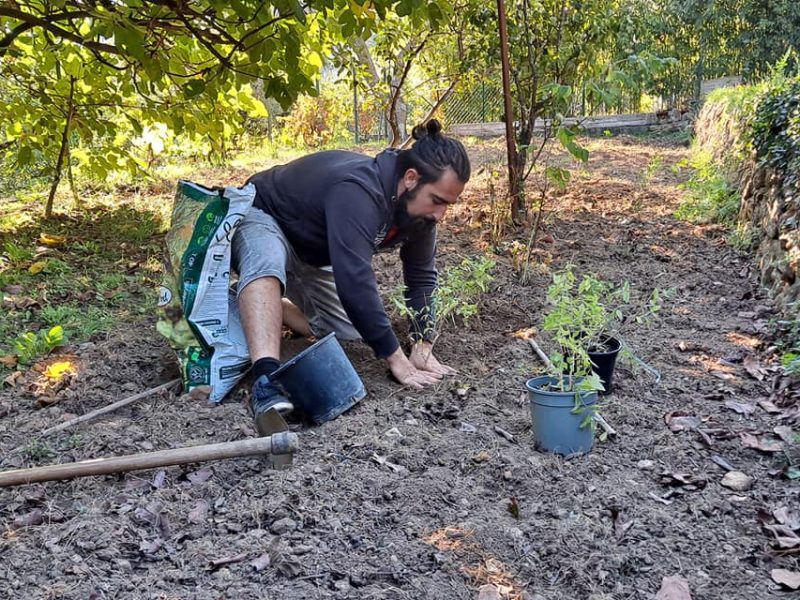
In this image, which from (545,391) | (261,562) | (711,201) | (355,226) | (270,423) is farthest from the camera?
(711,201)

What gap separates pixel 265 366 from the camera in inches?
115

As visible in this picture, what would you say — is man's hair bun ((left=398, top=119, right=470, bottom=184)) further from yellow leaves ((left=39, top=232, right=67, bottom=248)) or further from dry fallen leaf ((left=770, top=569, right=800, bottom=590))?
yellow leaves ((left=39, top=232, right=67, bottom=248))

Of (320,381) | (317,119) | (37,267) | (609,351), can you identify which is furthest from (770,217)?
(317,119)

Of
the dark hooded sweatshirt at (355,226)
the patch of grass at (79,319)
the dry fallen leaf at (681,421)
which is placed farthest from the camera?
the patch of grass at (79,319)

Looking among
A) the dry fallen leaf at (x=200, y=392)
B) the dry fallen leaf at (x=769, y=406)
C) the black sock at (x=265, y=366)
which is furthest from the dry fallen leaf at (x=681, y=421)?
the dry fallen leaf at (x=200, y=392)

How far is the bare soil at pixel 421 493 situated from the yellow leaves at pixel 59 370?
0.05 metres

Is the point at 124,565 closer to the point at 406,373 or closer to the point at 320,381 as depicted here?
the point at 320,381

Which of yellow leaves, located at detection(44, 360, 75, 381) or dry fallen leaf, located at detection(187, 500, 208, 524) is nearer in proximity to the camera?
dry fallen leaf, located at detection(187, 500, 208, 524)

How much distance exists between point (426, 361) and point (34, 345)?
6.16ft

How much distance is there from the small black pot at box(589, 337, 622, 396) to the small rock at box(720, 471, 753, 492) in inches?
25.4

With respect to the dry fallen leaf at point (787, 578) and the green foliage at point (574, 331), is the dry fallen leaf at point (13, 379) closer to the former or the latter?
the green foliage at point (574, 331)

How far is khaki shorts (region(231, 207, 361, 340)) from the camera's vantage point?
3080 millimetres

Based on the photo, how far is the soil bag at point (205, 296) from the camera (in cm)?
306

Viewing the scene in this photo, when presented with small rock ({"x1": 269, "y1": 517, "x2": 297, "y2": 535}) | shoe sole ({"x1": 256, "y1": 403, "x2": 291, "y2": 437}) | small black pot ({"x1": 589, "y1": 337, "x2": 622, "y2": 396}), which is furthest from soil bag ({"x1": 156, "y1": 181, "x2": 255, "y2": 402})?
small black pot ({"x1": 589, "y1": 337, "x2": 622, "y2": 396})
